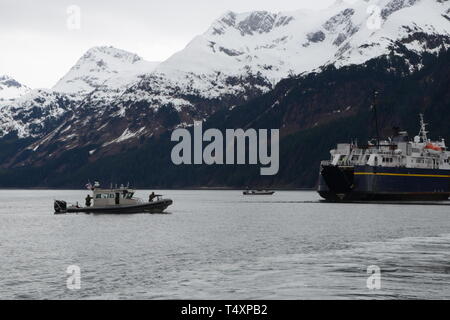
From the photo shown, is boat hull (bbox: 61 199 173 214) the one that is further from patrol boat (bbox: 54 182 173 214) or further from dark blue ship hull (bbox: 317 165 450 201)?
dark blue ship hull (bbox: 317 165 450 201)

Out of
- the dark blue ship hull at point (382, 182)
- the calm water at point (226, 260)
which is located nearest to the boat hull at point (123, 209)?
the calm water at point (226, 260)

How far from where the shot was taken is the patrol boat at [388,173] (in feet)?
569

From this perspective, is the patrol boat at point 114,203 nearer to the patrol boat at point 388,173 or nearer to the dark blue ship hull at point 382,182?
the dark blue ship hull at point 382,182

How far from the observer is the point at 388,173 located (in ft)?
567

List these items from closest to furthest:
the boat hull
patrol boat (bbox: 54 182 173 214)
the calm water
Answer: the calm water < the boat hull < patrol boat (bbox: 54 182 173 214)

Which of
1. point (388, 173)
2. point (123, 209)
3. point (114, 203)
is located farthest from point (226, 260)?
point (388, 173)

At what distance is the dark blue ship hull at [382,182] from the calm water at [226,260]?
228 feet

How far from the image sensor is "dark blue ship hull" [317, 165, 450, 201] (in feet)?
568

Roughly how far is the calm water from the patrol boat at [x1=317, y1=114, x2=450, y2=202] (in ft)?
230

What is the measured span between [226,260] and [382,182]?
119910 millimetres

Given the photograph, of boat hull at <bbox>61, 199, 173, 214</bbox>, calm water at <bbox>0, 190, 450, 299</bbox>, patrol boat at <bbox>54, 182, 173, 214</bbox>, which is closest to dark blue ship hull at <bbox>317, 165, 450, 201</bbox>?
boat hull at <bbox>61, 199, 173, 214</bbox>

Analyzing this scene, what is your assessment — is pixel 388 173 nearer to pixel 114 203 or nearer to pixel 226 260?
pixel 114 203
